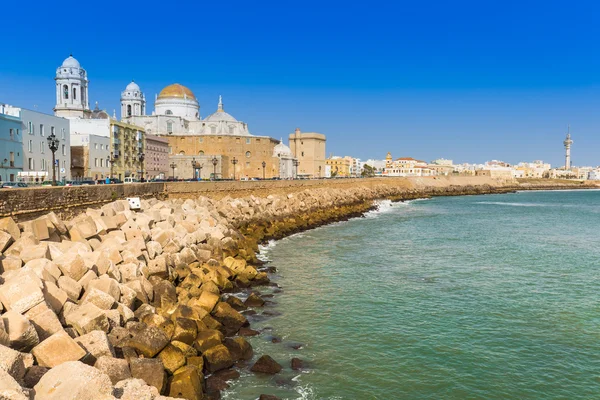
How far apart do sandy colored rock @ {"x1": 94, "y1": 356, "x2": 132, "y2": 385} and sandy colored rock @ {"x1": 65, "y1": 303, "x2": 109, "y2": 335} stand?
1.80 metres

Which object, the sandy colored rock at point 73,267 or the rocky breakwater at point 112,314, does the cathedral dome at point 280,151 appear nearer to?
the rocky breakwater at point 112,314

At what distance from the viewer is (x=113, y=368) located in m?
8.42

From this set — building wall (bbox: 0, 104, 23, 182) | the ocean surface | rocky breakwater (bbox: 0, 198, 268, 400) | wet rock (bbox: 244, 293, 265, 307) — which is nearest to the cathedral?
building wall (bbox: 0, 104, 23, 182)

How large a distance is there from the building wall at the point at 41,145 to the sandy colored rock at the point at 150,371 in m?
30.5

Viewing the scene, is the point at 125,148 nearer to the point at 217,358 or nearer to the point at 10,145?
the point at 10,145

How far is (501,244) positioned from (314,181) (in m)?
29.6

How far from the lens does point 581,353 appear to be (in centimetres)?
1229

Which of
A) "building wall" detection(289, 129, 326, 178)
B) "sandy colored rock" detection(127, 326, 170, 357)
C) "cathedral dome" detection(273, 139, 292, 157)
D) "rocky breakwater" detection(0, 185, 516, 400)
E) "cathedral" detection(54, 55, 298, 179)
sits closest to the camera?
"rocky breakwater" detection(0, 185, 516, 400)

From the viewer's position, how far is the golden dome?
309 ft

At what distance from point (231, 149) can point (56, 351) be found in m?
79.3

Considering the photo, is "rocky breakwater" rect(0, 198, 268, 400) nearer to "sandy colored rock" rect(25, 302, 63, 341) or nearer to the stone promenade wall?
"sandy colored rock" rect(25, 302, 63, 341)

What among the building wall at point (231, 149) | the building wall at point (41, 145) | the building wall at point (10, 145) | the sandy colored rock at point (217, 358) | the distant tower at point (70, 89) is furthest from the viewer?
the building wall at point (231, 149)

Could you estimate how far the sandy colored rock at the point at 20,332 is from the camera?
316 inches

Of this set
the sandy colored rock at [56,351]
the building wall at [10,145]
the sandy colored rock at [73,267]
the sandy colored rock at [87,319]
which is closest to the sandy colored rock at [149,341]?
the sandy colored rock at [87,319]
